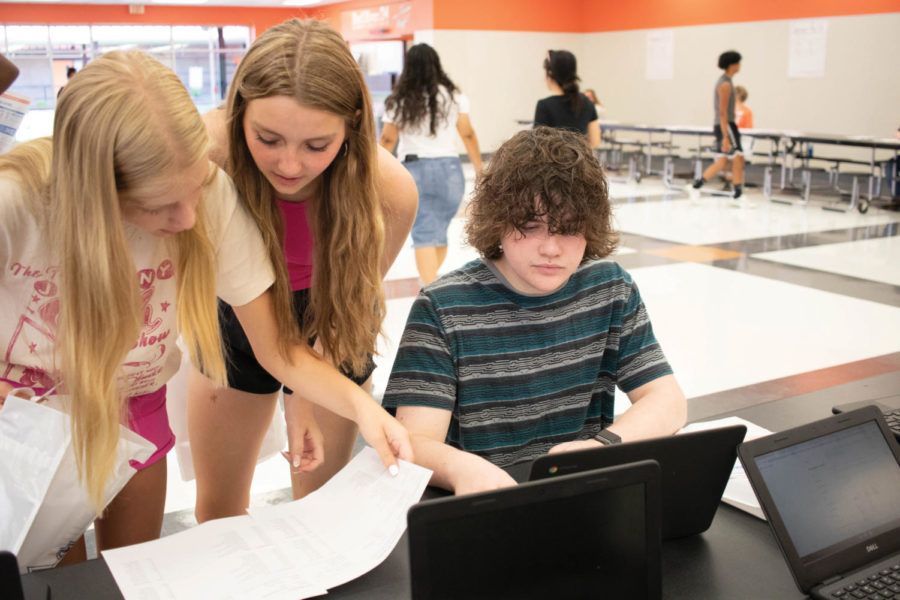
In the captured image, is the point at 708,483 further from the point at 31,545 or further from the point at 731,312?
the point at 731,312

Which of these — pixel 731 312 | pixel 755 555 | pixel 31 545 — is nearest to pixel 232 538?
pixel 31 545

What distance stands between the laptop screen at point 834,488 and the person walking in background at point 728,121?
26.0 ft

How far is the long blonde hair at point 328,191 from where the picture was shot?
1.24 meters

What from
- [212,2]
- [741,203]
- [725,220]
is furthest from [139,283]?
[212,2]

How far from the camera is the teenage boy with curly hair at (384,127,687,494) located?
52.8 inches

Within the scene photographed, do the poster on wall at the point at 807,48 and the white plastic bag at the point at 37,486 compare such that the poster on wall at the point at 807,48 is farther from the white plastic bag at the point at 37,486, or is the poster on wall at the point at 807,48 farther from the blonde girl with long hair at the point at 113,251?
the white plastic bag at the point at 37,486

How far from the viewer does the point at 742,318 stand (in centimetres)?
428

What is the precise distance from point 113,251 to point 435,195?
3.60m

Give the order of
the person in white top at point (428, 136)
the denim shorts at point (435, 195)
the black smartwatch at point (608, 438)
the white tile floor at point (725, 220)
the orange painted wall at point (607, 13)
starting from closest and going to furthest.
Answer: the black smartwatch at point (608, 438) < the person in white top at point (428, 136) < the denim shorts at point (435, 195) < the white tile floor at point (725, 220) < the orange painted wall at point (607, 13)

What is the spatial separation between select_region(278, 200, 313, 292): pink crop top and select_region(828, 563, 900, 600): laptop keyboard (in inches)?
39.3

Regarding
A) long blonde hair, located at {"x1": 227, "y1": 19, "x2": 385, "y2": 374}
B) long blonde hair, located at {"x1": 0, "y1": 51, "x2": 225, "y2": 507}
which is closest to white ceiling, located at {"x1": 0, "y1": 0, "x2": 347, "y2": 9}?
long blonde hair, located at {"x1": 227, "y1": 19, "x2": 385, "y2": 374}

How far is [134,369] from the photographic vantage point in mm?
1266

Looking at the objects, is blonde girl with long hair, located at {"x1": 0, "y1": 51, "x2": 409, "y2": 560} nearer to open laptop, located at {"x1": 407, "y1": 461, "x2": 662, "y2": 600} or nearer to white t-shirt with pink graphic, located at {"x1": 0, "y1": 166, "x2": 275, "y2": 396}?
white t-shirt with pink graphic, located at {"x1": 0, "y1": 166, "x2": 275, "y2": 396}

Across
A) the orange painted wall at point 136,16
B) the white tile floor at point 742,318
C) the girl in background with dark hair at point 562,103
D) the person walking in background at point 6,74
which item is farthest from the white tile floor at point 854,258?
the orange painted wall at point 136,16
